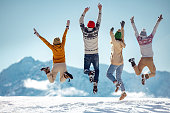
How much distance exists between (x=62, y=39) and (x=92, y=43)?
1.32m

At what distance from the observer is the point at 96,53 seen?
346 inches

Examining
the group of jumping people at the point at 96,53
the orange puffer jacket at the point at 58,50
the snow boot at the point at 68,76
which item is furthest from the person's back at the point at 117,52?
the orange puffer jacket at the point at 58,50

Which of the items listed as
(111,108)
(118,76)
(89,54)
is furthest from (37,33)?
(111,108)

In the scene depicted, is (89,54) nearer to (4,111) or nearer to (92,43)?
(92,43)

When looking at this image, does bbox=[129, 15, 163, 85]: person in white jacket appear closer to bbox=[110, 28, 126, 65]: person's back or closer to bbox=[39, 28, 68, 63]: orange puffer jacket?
bbox=[110, 28, 126, 65]: person's back

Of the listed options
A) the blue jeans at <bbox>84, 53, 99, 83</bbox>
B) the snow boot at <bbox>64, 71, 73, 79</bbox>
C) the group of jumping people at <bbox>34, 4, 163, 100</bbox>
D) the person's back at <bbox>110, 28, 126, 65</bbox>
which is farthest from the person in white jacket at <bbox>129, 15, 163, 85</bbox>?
the snow boot at <bbox>64, 71, 73, 79</bbox>

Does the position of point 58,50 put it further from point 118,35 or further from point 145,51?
point 145,51

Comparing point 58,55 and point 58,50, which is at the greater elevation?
point 58,50

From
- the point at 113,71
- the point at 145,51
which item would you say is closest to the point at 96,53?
the point at 113,71

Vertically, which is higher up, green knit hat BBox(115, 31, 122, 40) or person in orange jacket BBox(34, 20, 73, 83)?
green knit hat BBox(115, 31, 122, 40)

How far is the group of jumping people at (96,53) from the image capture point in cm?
872

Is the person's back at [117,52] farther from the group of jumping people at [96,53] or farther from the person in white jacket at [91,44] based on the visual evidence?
the person in white jacket at [91,44]

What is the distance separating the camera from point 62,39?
9.03m

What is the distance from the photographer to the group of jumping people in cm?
872
